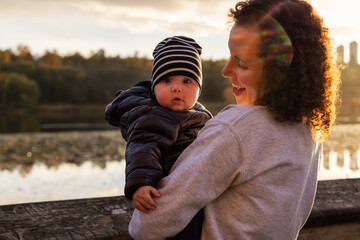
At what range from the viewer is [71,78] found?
5350 cm

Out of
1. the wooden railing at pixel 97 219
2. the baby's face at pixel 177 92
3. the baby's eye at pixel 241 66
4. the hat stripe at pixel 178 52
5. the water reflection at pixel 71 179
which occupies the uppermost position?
the hat stripe at pixel 178 52

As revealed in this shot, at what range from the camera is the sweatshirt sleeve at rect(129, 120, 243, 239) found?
987 millimetres

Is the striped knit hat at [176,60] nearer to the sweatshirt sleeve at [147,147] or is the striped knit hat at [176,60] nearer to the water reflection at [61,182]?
the sweatshirt sleeve at [147,147]

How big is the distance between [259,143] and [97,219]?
0.79 m

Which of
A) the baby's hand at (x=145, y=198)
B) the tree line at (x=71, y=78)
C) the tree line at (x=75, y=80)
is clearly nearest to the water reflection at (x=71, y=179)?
the baby's hand at (x=145, y=198)

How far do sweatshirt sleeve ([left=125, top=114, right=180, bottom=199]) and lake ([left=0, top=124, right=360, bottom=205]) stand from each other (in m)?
5.81

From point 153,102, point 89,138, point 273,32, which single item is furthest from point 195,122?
point 89,138

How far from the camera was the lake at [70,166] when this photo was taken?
8430mm

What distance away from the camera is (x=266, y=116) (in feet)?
3.42

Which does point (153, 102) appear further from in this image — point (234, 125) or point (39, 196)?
point (39, 196)

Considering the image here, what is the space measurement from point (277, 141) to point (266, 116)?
7cm

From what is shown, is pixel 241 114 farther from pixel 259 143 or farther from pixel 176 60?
pixel 176 60

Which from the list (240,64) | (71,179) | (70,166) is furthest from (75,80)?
(240,64)

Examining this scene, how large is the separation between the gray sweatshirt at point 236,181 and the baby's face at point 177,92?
278mm
